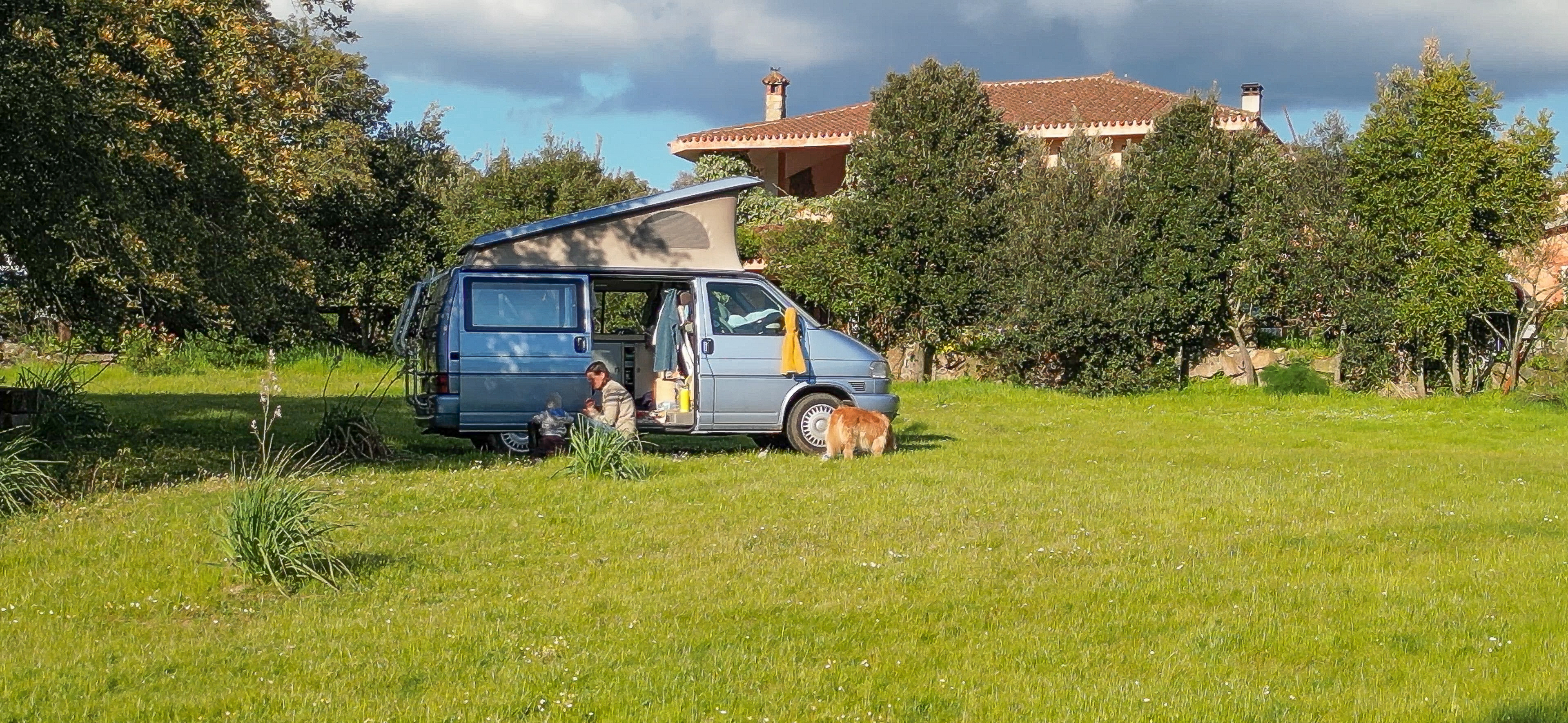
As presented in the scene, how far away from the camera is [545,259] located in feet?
46.2

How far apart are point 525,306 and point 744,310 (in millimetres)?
2098

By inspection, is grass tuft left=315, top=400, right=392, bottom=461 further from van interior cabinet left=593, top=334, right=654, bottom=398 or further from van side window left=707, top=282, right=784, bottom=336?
van side window left=707, top=282, right=784, bottom=336

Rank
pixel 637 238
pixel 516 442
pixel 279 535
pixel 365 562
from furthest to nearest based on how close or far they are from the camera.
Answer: pixel 516 442, pixel 637 238, pixel 365 562, pixel 279 535

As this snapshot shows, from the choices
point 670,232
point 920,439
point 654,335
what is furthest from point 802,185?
point 670,232

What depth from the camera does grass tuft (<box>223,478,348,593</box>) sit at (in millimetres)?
7523

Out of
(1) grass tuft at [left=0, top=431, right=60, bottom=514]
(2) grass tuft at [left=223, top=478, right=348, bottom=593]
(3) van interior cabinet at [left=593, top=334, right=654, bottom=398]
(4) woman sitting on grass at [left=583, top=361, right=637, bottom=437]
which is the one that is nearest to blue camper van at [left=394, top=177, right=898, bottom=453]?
(4) woman sitting on grass at [left=583, top=361, right=637, bottom=437]

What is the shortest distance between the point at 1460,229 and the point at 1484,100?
2.11 metres

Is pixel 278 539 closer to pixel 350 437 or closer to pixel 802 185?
pixel 350 437

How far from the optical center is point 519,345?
45.5ft

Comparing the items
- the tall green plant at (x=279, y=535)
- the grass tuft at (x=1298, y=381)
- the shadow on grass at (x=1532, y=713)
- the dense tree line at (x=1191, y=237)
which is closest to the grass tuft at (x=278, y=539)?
the tall green plant at (x=279, y=535)

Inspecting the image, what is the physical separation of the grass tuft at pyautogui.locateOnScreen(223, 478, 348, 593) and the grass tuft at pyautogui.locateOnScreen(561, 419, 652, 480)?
3868 mm

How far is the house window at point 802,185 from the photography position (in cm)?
3819

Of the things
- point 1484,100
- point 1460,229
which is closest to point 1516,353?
point 1460,229

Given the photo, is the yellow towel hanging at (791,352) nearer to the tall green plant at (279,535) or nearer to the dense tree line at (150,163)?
the dense tree line at (150,163)
